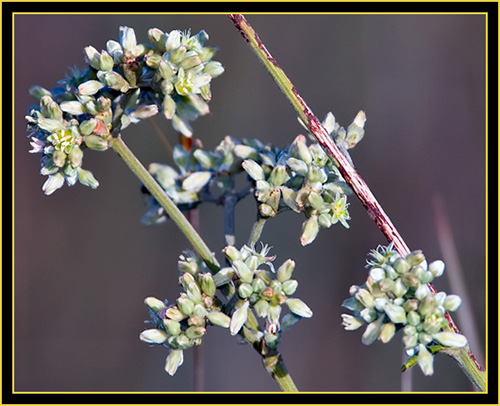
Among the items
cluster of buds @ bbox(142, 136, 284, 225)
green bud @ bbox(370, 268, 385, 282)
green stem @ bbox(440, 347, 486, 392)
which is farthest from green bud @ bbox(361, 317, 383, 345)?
cluster of buds @ bbox(142, 136, 284, 225)

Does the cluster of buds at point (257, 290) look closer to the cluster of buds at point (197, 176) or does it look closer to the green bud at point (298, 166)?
the green bud at point (298, 166)

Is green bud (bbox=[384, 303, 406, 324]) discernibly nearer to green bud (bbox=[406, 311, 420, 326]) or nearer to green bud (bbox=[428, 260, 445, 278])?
green bud (bbox=[406, 311, 420, 326])

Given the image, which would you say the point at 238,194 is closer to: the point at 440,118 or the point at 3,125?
the point at 3,125

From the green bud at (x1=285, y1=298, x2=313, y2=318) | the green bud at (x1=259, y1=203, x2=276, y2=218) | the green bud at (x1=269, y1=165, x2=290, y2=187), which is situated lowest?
the green bud at (x1=285, y1=298, x2=313, y2=318)

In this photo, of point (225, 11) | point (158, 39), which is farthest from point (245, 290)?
point (225, 11)

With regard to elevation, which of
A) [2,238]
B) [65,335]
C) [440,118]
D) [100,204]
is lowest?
[65,335]

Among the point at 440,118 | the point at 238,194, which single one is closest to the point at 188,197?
the point at 238,194
